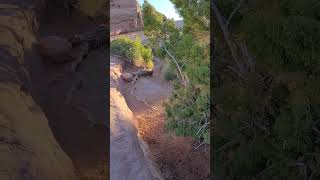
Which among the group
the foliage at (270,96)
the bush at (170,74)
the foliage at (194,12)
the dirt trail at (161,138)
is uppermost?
the foliage at (194,12)

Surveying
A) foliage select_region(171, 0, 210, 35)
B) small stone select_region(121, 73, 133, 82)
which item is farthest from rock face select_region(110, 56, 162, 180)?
small stone select_region(121, 73, 133, 82)

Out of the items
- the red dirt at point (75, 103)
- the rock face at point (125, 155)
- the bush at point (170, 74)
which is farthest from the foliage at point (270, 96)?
the bush at point (170, 74)

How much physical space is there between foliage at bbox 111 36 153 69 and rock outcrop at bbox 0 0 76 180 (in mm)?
3943

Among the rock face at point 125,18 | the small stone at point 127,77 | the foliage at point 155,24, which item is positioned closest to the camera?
the foliage at point 155,24

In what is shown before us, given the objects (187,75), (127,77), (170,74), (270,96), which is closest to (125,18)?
(127,77)

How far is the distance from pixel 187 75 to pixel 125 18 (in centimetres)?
369

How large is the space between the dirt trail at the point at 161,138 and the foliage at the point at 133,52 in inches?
5.2

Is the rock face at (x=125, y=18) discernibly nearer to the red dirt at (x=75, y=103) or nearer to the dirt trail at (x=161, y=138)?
the dirt trail at (x=161, y=138)

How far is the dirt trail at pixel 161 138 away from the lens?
123 inches

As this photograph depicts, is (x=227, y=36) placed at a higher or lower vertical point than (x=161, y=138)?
higher

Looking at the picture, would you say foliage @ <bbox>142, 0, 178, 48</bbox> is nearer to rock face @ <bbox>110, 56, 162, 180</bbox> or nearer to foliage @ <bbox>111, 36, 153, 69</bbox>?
rock face @ <bbox>110, 56, 162, 180</bbox>

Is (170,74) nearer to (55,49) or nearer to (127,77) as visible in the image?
(127,77)

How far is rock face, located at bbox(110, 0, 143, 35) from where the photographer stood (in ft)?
20.7

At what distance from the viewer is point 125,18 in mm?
6461
